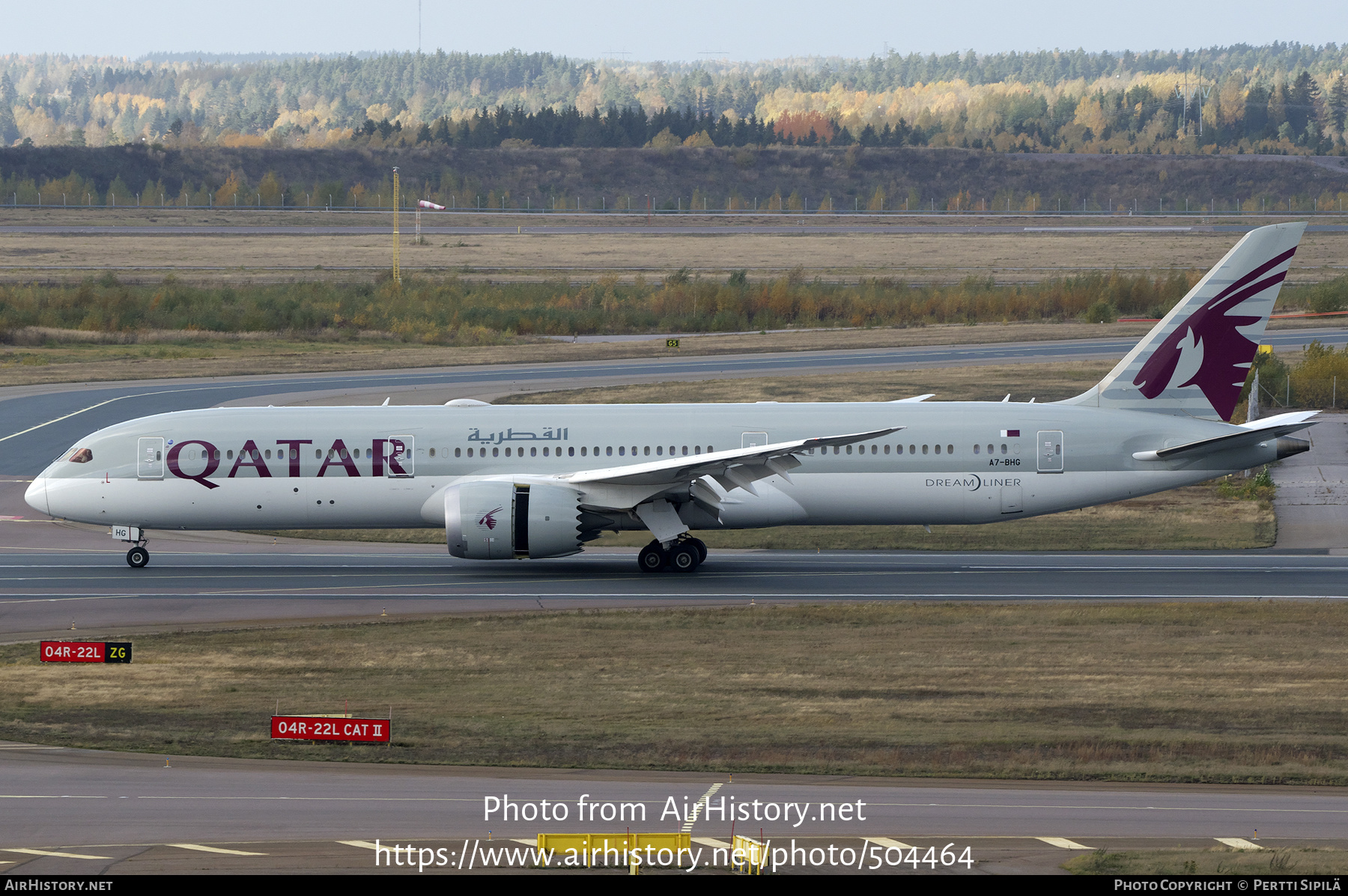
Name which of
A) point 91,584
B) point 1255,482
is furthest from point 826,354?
point 91,584

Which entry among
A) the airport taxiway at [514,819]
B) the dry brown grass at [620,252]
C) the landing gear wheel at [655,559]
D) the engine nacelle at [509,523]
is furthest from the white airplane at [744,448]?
the dry brown grass at [620,252]

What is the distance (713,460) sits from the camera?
30.8 meters

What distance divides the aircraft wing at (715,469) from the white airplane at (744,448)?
586 mm

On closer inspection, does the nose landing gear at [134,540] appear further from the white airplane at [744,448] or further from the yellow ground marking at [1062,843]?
the yellow ground marking at [1062,843]

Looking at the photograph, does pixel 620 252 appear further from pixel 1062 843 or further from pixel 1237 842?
pixel 1237 842

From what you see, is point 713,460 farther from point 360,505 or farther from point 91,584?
point 91,584

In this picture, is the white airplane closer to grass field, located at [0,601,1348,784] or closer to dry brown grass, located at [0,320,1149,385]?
grass field, located at [0,601,1348,784]

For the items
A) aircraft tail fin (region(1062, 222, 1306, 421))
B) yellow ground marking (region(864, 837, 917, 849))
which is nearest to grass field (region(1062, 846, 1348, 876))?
yellow ground marking (region(864, 837, 917, 849))

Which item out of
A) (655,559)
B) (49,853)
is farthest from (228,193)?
(49,853)

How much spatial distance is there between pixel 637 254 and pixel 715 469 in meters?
94.0

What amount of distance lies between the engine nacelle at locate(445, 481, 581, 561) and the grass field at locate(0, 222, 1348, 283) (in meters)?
75.2

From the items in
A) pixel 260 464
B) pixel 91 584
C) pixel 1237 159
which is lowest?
pixel 91 584

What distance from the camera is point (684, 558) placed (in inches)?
1309

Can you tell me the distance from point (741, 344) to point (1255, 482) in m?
36.5
